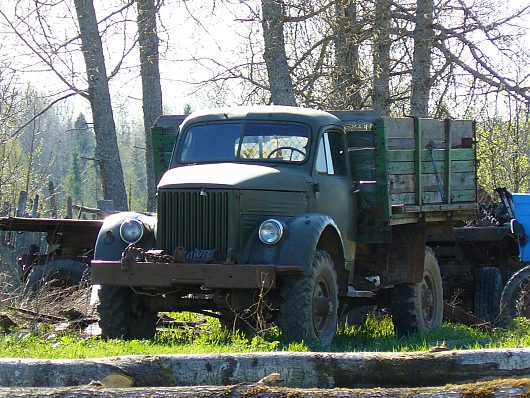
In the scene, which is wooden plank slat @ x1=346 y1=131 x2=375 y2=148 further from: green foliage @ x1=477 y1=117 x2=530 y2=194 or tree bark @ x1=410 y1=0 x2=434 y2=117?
green foliage @ x1=477 y1=117 x2=530 y2=194

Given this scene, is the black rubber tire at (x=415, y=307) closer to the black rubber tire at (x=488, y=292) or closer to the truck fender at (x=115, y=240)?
the black rubber tire at (x=488, y=292)

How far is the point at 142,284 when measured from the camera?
9.29 meters

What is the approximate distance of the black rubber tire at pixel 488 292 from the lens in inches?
535

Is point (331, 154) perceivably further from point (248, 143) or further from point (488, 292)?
point (488, 292)

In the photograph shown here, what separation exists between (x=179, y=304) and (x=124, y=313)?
0.54 m

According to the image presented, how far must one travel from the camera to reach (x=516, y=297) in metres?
12.9

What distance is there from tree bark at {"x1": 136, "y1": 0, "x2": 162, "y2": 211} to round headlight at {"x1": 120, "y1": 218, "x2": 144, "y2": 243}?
28.6 feet

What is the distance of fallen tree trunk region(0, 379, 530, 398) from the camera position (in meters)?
5.63

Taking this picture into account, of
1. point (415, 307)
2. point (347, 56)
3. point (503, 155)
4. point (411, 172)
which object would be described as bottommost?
point (415, 307)

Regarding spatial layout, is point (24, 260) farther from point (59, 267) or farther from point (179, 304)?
point (179, 304)

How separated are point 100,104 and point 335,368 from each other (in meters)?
14.1

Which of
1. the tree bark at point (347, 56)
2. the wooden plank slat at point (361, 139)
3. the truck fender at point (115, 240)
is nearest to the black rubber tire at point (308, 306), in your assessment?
the truck fender at point (115, 240)

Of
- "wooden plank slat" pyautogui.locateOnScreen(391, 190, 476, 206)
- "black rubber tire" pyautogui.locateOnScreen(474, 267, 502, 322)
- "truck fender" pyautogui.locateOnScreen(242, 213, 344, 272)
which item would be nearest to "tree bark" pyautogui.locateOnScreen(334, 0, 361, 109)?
"black rubber tire" pyautogui.locateOnScreen(474, 267, 502, 322)

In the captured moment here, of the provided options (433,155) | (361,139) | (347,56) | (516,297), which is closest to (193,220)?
(361,139)
